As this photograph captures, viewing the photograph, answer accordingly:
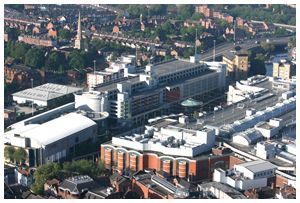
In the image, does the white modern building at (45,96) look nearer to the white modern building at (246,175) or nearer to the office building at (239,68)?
the office building at (239,68)

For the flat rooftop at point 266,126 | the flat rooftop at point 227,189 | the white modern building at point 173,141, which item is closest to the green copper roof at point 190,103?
the flat rooftop at point 266,126

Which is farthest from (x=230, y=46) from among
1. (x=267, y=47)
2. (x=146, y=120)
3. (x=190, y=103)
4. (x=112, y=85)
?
(x=146, y=120)

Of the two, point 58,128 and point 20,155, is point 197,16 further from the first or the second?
point 20,155

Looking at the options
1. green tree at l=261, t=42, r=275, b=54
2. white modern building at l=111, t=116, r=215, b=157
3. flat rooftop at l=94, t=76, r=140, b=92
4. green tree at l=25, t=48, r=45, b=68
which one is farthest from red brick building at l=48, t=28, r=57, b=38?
white modern building at l=111, t=116, r=215, b=157

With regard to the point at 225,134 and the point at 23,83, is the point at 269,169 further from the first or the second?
the point at 23,83

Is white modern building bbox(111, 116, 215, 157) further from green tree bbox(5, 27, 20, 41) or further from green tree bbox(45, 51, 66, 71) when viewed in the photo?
green tree bbox(5, 27, 20, 41)

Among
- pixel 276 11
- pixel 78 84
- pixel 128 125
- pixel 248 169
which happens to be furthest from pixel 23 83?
pixel 276 11

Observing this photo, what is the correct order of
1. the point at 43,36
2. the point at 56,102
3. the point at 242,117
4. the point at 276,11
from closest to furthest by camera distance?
the point at 242,117 < the point at 56,102 < the point at 43,36 < the point at 276,11
